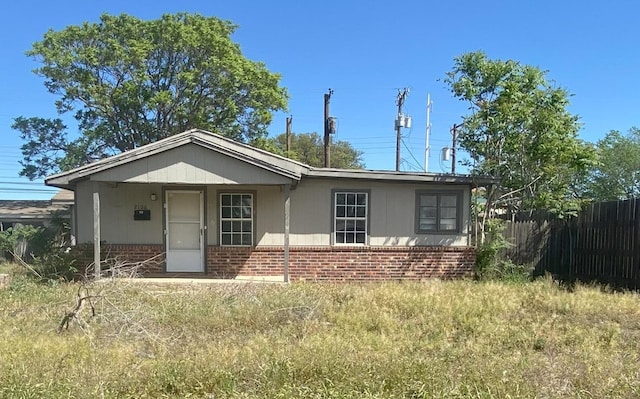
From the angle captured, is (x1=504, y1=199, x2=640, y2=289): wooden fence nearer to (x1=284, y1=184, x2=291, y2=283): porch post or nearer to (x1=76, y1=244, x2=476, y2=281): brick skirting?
(x1=76, y1=244, x2=476, y2=281): brick skirting

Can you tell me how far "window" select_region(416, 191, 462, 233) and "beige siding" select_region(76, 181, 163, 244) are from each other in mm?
6229

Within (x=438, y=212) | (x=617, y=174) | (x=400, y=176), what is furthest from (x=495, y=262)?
(x=617, y=174)

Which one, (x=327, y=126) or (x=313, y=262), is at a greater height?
(x=327, y=126)

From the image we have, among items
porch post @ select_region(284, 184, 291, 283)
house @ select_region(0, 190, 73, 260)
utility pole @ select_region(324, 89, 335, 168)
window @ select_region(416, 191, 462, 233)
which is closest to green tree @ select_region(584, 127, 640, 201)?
utility pole @ select_region(324, 89, 335, 168)

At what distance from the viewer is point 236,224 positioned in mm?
11750

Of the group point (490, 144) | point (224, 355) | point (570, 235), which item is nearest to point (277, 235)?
point (490, 144)

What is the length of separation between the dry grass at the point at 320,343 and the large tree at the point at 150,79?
14.8 meters

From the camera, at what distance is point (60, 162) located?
24.8m

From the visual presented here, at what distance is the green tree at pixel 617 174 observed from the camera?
24.8m

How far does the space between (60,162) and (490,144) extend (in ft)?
70.2

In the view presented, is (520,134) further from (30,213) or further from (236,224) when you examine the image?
(30,213)

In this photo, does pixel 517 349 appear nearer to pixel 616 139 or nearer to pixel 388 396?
pixel 388 396

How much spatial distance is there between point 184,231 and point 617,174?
902 inches

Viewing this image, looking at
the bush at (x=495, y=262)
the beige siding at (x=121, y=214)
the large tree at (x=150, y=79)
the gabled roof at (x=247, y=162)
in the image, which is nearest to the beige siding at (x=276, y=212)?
the beige siding at (x=121, y=214)
